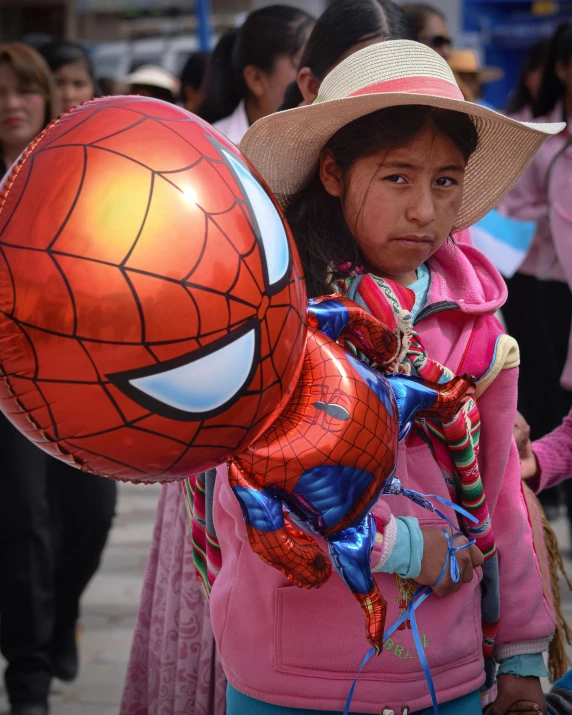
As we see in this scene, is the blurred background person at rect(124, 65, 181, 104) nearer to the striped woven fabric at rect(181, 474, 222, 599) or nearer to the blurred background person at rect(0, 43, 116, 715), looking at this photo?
the blurred background person at rect(0, 43, 116, 715)

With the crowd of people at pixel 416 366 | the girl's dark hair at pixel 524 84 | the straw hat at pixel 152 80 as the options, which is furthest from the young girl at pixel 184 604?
the straw hat at pixel 152 80

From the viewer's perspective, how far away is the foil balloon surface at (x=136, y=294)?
2.89 feet

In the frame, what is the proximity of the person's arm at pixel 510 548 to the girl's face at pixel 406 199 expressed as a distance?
26 centimetres

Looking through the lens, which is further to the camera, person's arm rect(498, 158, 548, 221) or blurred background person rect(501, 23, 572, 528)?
person's arm rect(498, 158, 548, 221)

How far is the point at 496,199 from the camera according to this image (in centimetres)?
172

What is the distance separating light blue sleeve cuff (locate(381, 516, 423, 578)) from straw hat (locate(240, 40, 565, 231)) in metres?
0.56

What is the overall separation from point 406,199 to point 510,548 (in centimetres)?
58

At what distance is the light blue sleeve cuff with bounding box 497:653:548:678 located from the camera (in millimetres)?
1572

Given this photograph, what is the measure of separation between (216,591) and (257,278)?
29.7 inches

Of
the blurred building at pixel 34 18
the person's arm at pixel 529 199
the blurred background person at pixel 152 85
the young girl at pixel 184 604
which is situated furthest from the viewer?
the blurred building at pixel 34 18

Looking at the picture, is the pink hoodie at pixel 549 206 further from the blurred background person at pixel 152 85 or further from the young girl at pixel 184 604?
the blurred background person at pixel 152 85

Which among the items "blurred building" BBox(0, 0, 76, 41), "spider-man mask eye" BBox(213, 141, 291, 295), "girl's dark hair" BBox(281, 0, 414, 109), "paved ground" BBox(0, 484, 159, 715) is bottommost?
"blurred building" BBox(0, 0, 76, 41)

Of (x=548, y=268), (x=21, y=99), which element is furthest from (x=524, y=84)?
(x=21, y=99)

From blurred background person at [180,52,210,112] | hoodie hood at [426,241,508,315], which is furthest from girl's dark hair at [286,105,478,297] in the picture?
blurred background person at [180,52,210,112]
